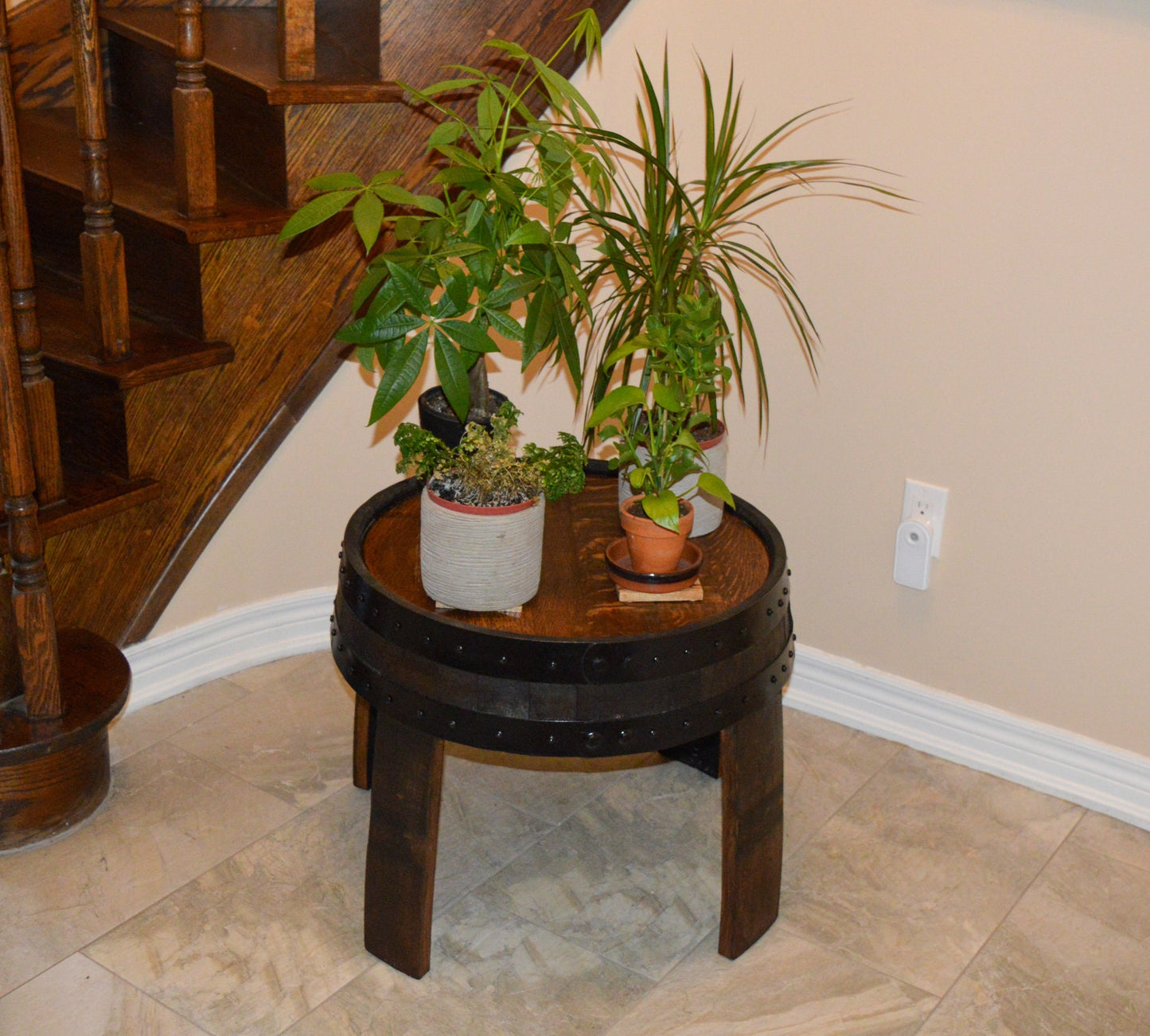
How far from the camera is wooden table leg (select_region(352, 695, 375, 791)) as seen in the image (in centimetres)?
189

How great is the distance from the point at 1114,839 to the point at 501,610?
3.41 feet

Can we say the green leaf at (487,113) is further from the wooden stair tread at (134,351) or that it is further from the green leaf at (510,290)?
the wooden stair tread at (134,351)

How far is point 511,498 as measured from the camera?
1476 millimetres

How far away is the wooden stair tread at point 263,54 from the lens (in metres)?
1.77

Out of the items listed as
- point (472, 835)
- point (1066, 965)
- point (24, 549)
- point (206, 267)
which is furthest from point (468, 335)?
point (1066, 965)

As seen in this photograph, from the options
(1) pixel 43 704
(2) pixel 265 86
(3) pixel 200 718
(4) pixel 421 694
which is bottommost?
(3) pixel 200 718

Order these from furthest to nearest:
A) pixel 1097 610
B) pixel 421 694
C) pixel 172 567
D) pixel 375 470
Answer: pixel 375 470
pixel 172 567
pixel 1097 610
pixel 421 694

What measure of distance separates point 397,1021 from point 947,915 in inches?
29.3

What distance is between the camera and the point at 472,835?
1.85 metres

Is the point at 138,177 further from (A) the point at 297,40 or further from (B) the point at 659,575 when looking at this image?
(B) the point at 659,575

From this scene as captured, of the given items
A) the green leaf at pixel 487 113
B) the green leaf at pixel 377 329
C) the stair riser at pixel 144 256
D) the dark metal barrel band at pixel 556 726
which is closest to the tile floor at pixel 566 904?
the dark metal barrel band at pixel 556 726

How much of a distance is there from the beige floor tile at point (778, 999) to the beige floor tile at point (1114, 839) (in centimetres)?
45

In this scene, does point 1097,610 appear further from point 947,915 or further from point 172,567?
point 172,567

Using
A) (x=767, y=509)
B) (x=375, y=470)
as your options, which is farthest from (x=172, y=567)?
(x=767, y=509)
